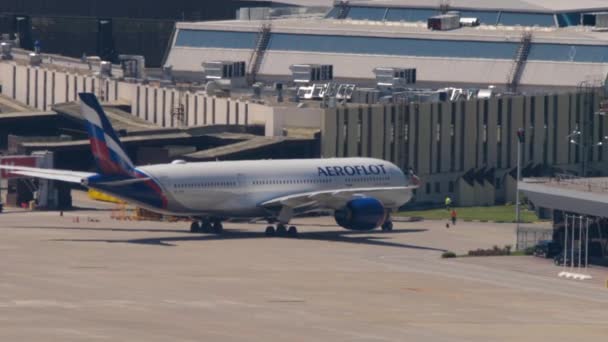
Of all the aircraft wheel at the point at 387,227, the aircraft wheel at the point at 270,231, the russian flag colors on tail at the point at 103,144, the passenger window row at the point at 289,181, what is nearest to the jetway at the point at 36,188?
the aircraft wheel at the point at 270,231

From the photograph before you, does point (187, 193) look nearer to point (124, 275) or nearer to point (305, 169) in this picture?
point (305, 169)

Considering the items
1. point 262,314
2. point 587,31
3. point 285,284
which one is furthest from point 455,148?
point 262,314

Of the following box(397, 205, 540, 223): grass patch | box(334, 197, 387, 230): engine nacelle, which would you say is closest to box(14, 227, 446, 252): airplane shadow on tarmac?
box(334, 197, 387, 230): engine nacelle

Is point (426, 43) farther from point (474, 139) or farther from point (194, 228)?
point (194, 228)

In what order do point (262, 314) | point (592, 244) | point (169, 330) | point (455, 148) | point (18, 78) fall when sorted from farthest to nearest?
point (18, 78)
point (455, 148)
point (592, 244)
point (262, 314)
point (169, 330)

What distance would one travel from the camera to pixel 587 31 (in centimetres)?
16188

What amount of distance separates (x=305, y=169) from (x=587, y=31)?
183 ft

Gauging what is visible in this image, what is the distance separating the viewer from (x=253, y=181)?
4323 inches

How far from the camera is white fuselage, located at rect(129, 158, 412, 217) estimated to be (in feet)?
349

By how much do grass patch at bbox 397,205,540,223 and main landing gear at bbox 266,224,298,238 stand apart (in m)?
18.0

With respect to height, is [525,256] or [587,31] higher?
[587,31]

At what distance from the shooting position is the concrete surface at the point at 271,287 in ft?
241

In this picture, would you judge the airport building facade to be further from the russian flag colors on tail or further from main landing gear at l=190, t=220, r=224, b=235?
the russian flag colors on tail

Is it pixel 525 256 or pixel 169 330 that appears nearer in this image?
pixel 169 330
